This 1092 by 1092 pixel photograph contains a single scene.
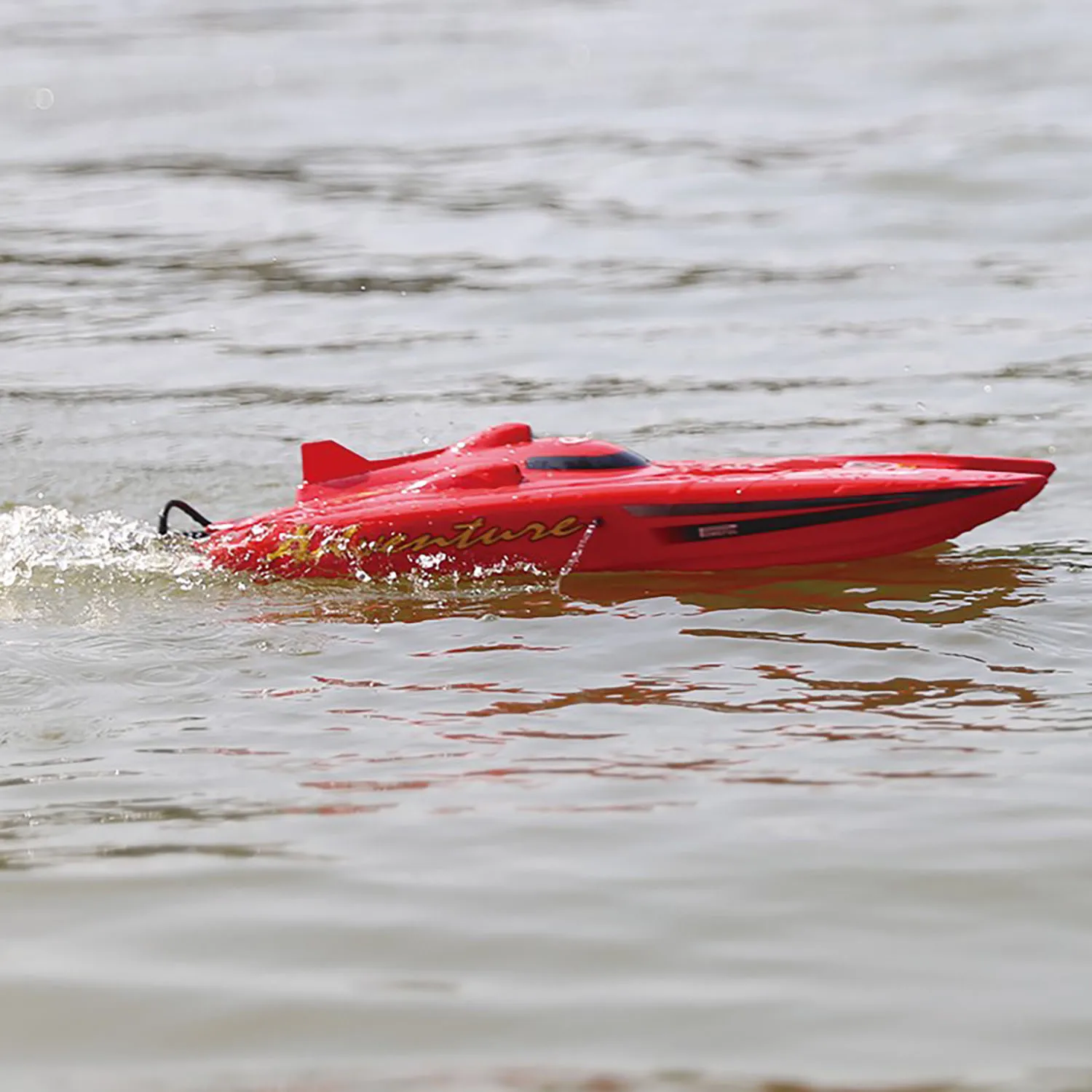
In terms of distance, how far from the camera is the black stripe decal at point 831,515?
761 centimetres

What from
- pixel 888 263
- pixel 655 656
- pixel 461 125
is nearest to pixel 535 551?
pixel 655 656

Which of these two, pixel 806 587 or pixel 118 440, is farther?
pixel 118 440

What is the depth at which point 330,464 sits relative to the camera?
8.37m

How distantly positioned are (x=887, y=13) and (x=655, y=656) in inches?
709

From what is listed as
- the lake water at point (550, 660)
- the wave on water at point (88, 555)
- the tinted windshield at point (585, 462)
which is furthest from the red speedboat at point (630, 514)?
the wave on water at point (88, 555)

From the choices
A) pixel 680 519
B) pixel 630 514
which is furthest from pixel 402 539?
pixel 680 519

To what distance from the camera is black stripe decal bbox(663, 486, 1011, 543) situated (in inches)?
299

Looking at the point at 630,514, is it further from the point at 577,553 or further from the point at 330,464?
the point at 330,464

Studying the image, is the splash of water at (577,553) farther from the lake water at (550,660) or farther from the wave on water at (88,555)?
the wave on water at (88,555)

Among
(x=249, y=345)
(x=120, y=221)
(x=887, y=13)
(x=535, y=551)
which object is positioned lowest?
(x=535, y=551)

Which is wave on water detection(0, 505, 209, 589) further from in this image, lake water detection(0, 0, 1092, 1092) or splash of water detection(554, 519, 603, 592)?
splash of water detection(554, 519, 603, 592)

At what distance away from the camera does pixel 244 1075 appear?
12.9 ft

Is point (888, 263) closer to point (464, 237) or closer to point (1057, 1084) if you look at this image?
point (464, 237)

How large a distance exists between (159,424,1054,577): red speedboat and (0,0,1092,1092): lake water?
15 centimetres
